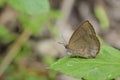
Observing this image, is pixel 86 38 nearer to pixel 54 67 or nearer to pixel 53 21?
pixel 54 67

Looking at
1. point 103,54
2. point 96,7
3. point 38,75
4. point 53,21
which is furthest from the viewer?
point 96,7

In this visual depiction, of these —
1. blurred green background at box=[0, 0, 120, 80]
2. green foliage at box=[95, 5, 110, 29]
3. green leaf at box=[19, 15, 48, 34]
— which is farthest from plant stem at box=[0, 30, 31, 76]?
green foliage at box=[95, 5, 110, 29]

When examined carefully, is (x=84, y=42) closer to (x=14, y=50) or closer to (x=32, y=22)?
(x=32, y=22)

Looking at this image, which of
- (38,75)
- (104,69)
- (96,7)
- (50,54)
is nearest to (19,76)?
(38,75)

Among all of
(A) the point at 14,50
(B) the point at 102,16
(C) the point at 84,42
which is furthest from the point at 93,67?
(B) the point at 102,16

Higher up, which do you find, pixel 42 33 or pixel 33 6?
pixel 33 6
